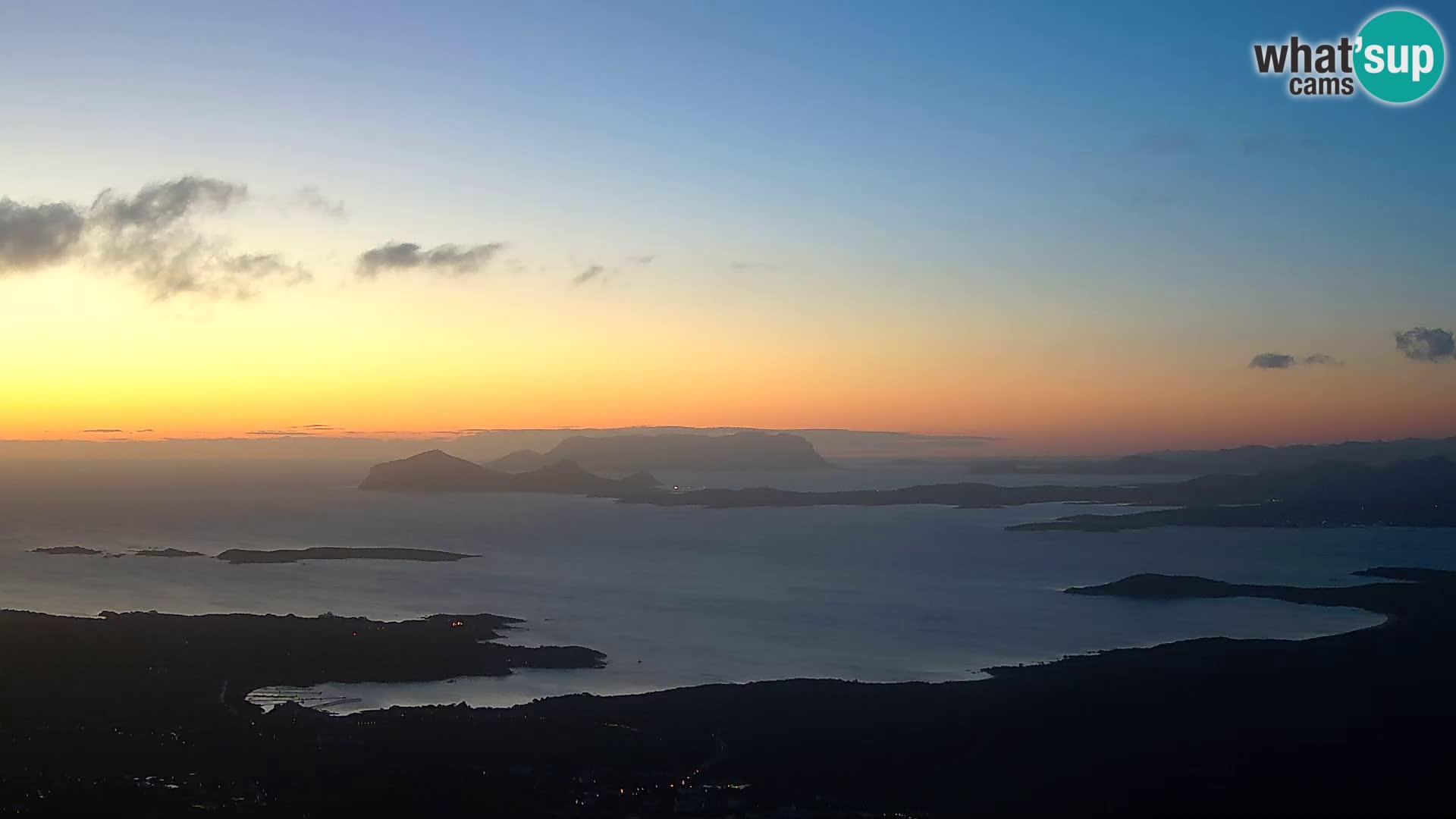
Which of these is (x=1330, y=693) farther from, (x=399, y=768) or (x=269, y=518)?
(x=269, y=518)

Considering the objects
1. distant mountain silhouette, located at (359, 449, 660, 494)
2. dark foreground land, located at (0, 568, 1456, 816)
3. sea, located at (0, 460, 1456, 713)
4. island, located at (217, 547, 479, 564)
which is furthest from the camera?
distant mountain silhouette, located at (359, 449, 660, 494)

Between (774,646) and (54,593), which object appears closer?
(774,646)

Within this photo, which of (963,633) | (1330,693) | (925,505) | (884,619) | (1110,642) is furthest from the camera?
(925,505)

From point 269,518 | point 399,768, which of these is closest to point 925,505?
point 269,518

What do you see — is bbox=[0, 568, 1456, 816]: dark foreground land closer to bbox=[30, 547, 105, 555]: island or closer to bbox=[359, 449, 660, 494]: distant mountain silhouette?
bbox=[30, 547, 105, 555]: island

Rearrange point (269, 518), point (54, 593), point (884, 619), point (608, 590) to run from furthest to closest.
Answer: point (269, 518) → point (608, 590) → point (54, 593) → point (884, 619)

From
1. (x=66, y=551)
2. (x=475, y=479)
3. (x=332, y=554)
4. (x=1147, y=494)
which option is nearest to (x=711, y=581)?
(x=332, y=554)

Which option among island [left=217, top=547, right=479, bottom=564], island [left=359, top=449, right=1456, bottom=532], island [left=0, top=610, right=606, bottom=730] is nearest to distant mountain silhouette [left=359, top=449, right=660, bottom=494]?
island [left=359, top=449, right=1456, bottom=532]
